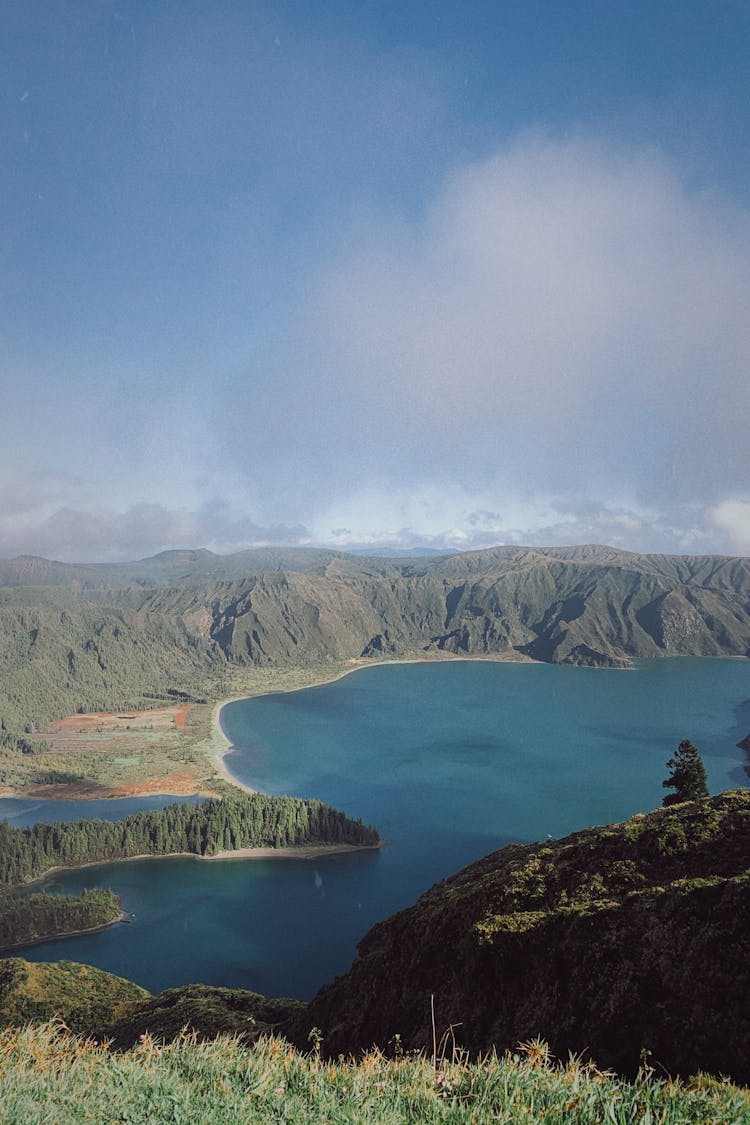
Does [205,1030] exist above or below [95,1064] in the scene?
below

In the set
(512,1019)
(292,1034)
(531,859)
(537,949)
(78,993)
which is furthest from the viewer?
(78,993)

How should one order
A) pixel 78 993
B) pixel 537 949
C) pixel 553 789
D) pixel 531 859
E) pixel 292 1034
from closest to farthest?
1. pixel 537 949
2. pixel 292 1034
3. pixel 531 859
4. pixel 78 993
5. pixel 553 789

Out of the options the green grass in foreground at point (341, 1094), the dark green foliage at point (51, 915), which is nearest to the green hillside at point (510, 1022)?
the green grass in foreground at point (341, 1094)

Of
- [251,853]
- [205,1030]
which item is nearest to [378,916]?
[251,853]

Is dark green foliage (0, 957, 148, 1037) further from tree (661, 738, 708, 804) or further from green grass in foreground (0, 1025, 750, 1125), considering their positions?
tree (661, 738, 708, 804)

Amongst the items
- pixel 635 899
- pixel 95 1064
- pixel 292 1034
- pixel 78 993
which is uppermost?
pixel 95 1064

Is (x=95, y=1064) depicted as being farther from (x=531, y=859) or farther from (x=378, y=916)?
(x=378, y=916)

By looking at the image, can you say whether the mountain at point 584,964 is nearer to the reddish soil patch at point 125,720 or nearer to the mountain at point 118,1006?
the mountain at point 118,1006
